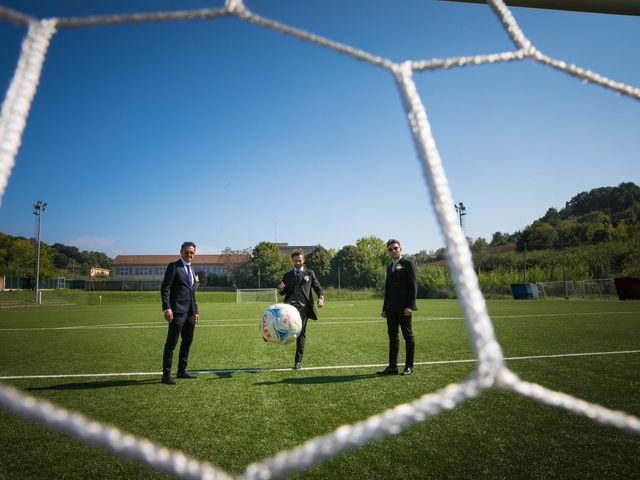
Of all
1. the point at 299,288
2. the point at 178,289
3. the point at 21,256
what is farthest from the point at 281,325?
the point at 21,256

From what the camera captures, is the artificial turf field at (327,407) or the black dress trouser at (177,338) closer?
the artificial turf field at (327,407)

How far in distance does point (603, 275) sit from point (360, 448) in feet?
102

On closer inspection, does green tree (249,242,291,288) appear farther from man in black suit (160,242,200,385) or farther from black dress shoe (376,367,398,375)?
black dress shoe (376,367,398,375)

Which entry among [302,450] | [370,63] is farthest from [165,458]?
[370,63]

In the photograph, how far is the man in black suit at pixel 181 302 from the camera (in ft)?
15.8

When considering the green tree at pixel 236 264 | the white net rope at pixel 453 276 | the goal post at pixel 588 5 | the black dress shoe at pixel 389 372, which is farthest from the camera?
the green tree at pixel 236 264

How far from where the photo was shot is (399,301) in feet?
16.5

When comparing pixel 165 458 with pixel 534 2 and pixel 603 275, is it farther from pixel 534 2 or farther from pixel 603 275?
pixel 603 275

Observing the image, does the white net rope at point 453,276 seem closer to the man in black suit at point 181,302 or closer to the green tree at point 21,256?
the man in black suit at point 181,302

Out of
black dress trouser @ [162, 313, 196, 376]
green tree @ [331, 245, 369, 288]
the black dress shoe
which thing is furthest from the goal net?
green tree @ [331, 245, 369, 288]

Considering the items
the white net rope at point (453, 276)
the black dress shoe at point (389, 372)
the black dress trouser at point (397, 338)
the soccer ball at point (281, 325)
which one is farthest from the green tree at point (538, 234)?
the white net rope at point (453, 276)

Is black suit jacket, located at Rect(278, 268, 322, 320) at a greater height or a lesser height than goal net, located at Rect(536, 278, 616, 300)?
greater

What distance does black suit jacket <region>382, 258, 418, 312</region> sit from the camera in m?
5.01

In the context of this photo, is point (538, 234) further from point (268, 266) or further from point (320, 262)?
point (268, 266)
